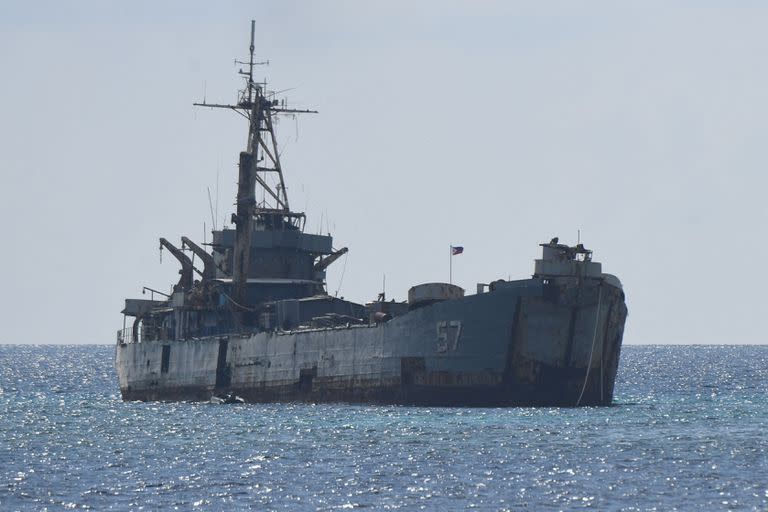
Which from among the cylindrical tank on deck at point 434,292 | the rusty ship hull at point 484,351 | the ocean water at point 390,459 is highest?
the cylindrical tank on deck at point 434,292

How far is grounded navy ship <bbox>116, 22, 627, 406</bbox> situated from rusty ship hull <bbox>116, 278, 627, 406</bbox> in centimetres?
5

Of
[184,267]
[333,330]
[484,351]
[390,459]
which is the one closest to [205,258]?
[184,267]

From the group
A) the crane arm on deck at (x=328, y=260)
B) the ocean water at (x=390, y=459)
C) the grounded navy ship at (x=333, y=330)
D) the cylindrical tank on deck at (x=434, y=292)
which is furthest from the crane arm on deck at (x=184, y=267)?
the cylindrical tank on deck at (x=434, y=292)

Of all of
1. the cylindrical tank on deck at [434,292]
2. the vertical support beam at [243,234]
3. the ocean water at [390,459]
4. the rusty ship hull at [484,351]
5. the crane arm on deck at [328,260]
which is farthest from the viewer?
the crane arm on deck at [328,260]

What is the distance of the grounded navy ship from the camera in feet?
177

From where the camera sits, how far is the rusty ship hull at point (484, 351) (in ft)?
175

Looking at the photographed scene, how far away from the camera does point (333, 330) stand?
→ 197 ft

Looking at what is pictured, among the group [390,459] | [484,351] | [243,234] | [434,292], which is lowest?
[390,459]

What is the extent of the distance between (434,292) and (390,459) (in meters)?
14.3

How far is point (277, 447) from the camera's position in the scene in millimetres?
45281

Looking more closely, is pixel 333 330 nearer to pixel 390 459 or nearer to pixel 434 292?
pixel 434 292

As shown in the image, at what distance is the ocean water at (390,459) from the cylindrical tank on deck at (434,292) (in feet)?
14.0

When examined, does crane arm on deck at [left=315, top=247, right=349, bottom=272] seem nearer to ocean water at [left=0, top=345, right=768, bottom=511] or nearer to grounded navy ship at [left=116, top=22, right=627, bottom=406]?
grounded navy ship at [left=116, top=22, right=627, bottom=406]

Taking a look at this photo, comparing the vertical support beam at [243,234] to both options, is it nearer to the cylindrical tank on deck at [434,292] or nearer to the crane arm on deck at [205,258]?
the crane arm on deck at [205,258]
